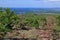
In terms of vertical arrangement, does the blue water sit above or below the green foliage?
above

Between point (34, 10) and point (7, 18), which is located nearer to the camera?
point (7, 18)

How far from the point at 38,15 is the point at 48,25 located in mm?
Answer: 267

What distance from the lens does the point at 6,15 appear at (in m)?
2.14

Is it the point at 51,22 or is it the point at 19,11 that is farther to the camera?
the point at 19,11

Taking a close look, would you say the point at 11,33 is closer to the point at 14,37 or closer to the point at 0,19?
the point at 14,37

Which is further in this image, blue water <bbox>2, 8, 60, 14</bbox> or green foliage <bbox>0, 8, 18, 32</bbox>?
blue water <bbox>2, 8, 60, 14</bbox>

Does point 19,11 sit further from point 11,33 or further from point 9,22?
point 11,33

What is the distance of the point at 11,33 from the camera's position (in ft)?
6.57

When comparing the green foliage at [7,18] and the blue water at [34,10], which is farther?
the blue water at [34,10]

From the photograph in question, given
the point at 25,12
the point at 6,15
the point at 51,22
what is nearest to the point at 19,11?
the point at 25,12

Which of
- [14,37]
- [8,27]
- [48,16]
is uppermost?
[48,16]

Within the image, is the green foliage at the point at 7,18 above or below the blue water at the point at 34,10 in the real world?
below

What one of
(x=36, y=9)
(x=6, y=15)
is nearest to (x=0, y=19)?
(x=6, y=15)

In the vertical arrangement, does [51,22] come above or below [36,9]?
below
